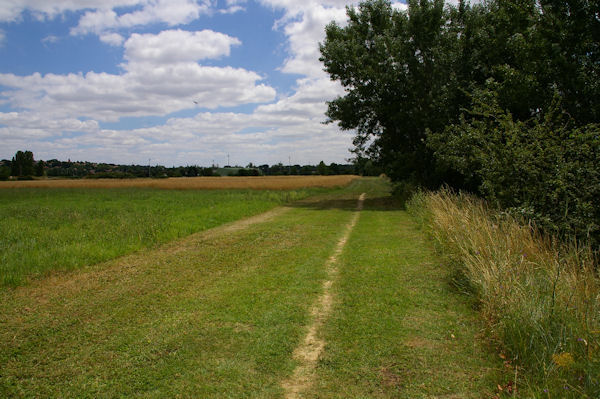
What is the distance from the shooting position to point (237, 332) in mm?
5152

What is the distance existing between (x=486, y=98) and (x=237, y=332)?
13799mm

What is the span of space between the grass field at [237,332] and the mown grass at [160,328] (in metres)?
0.02

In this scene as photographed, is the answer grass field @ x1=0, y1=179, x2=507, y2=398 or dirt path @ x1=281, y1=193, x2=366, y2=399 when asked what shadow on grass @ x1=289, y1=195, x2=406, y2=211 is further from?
dirt path @ x1=281, y1=193, x2=366, y2=399

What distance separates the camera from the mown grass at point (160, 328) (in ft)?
13.0

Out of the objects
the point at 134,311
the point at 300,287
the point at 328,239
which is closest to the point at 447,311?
the point at 300,287

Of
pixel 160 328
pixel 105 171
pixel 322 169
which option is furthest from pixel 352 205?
pixel 322 169

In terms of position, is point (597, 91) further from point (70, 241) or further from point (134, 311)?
point (70, 241)

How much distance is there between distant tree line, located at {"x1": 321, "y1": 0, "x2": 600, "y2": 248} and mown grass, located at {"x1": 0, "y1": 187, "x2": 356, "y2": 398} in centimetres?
542

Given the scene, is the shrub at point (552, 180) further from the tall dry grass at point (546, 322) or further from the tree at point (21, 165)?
the tree at point (21, 165)

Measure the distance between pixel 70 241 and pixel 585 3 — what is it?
17645 mm

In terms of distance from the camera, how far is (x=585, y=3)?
41.1 feet

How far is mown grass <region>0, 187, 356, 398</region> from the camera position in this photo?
396cm

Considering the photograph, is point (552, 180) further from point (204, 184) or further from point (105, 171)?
point (105, 171)

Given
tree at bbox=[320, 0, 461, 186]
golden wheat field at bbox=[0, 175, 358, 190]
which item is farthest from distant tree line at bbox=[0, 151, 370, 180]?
tree at bbox=[320, 0, 461, 186]
